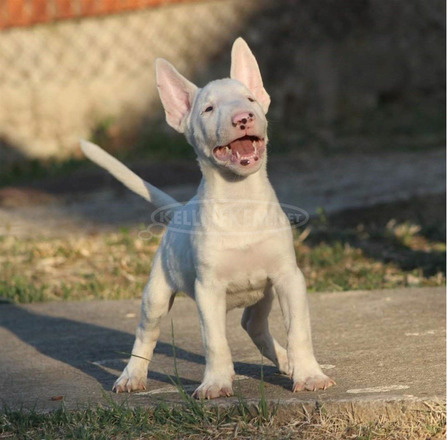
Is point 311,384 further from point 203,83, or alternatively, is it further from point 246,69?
point 203,83

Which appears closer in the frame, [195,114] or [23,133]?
[195,114]

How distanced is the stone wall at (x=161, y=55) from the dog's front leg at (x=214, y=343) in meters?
6.98

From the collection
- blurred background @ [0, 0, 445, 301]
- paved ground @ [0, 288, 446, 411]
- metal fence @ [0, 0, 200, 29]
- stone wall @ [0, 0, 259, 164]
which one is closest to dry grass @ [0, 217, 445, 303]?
blurred background @ [0, 0, 445, 301]

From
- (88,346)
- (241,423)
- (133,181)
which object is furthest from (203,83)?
(241,423)

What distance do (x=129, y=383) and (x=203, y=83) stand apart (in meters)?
7.12

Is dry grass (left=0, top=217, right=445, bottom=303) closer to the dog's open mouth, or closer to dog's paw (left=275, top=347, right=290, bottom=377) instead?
dog's paw (left=275, top=347, right=290, bottom=377)

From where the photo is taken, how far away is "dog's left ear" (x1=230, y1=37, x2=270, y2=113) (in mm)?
3842

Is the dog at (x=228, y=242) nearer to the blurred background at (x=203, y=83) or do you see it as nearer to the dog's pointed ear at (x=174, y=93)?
the dog's pointed ear at (x=174, y=93)

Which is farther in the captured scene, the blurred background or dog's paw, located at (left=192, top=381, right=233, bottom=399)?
the blurred background

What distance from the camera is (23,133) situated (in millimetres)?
10297

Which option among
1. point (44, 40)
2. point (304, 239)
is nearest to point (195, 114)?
point (304, 239)

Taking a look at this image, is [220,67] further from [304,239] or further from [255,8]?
[304,239]

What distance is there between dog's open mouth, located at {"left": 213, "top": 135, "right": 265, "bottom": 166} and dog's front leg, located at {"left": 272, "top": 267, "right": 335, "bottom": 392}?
0.42 metres

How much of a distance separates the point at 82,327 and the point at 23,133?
18.5ft
